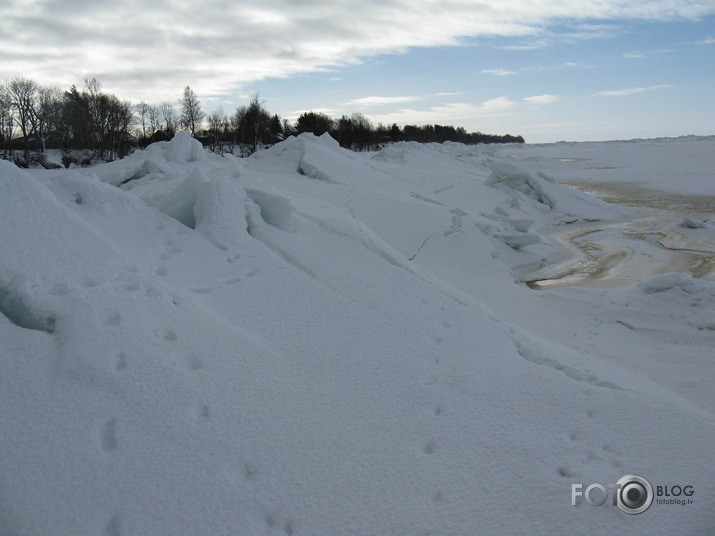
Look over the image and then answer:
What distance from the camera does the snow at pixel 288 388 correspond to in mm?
2613

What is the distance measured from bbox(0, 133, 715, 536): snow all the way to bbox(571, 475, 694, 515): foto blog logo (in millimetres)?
59

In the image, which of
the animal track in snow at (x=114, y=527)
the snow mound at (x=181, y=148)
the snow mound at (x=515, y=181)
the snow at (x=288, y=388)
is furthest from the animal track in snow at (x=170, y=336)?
the snow mound at (x=515, y=181)

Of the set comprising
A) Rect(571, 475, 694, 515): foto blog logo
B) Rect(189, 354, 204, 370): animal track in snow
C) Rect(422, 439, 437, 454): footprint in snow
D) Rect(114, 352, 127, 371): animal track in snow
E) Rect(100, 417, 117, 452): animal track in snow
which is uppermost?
Rect(114, 352, 127, 371): animal track in snow

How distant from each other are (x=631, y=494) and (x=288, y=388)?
7.77ft

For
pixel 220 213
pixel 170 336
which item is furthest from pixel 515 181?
pixel 170 336

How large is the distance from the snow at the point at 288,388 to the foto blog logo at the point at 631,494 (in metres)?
0.06

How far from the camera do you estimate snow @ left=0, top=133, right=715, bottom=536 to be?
2.61m

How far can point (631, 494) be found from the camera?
2.94 meters

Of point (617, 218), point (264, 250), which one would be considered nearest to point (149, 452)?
point (264, 250)

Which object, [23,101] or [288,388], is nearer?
[288,388]

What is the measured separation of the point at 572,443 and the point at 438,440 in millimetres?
987

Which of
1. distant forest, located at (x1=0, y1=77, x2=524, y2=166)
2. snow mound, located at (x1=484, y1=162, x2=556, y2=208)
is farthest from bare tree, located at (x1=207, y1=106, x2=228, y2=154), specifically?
snow mound, located at (x1=484, y1=162, x2=556, y2=208)

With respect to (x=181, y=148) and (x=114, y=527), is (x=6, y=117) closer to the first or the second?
(x=181, y=148)

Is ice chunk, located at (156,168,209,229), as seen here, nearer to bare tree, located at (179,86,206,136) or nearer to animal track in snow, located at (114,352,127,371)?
animal track in snow, located at (114,352,127,371)
